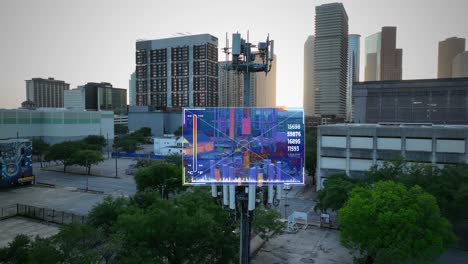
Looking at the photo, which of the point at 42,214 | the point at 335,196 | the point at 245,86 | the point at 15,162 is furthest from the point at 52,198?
the point at 245,86

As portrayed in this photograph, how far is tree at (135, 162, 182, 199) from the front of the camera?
1549 inches

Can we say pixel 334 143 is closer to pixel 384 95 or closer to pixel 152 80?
pixel 384 95

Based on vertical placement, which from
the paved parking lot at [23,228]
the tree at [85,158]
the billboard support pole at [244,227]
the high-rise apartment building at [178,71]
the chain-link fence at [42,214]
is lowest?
the paved parking lot at [23,228]

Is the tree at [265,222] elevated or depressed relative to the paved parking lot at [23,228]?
elevated

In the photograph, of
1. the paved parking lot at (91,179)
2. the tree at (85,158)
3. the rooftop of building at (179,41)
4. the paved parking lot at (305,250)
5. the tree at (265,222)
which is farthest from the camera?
the rooftop of building at (179,41)

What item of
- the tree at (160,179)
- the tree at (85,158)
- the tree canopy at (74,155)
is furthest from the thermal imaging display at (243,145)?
the tree canopy at (74,155)

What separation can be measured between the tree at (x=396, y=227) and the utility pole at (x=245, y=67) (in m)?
9.65

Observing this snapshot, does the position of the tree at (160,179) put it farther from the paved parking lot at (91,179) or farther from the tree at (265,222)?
the tree at (265,222)

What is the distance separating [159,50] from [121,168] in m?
111

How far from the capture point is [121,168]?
72250 millimetres

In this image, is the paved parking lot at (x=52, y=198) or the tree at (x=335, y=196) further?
the paved parking lot at (x=52, y=198)

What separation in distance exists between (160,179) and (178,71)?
135562mm

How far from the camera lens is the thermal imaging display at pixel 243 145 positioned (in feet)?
47.2

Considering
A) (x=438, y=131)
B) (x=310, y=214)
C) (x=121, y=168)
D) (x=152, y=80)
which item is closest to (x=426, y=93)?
(x=438, y=131)
